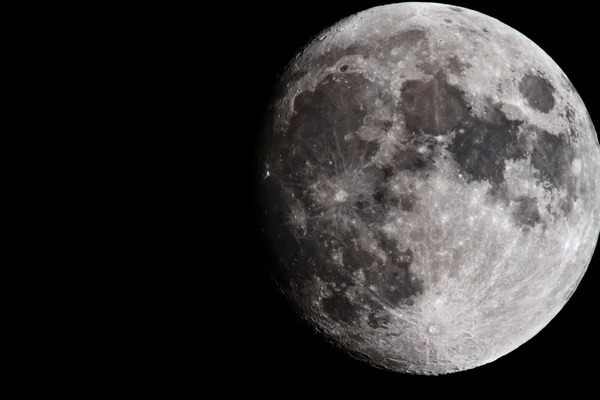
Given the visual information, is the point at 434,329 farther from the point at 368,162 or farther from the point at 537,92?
the point at 537,92

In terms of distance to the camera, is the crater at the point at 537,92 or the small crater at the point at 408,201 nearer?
the small crater at the point at 408,201

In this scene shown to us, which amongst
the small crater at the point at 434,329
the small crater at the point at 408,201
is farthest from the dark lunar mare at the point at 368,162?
the small crater at the point at 434,329

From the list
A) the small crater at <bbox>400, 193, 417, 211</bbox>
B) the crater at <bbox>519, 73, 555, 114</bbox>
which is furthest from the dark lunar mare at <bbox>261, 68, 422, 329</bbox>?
the crater at <bbox>519, 73, 555, 114</bbox>

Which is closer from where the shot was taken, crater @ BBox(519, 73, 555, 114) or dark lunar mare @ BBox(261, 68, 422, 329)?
dark lunar mare @ BBox(261, 68, 422, 329)

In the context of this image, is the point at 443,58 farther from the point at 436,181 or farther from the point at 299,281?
the point at 299,281

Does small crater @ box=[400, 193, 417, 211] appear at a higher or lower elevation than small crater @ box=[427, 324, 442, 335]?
higher

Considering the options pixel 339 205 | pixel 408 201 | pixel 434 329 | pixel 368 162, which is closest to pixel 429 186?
pixel 408 201

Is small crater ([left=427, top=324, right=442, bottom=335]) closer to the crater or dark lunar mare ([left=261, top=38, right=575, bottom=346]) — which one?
dark lunar mare ([left=261, top=38, right=575, bottom=346])

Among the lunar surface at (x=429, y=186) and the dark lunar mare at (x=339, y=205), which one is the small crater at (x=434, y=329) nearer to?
the lunar surface at (x=429, y=186)

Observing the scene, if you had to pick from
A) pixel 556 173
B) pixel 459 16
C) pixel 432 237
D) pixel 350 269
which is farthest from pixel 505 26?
pixel 350 269

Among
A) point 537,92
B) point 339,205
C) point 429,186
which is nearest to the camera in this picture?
point 429,186
